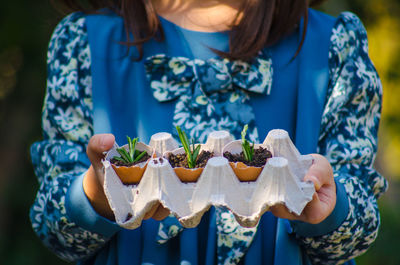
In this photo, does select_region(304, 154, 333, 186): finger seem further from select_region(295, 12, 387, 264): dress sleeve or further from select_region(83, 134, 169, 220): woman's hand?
select_region(83, 134, 169, 220): woman's hand

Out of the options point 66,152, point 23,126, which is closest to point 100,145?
point 66,152

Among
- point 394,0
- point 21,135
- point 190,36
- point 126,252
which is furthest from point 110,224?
point 394,0

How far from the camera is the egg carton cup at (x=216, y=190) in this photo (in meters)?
0.86

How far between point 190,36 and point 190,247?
47cm

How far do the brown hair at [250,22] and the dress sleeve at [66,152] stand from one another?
0.12 metres

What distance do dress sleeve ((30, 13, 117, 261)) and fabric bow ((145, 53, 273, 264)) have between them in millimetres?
166

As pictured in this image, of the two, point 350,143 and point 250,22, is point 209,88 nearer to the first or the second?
point 250,22

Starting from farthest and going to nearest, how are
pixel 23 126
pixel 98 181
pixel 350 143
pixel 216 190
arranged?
1. pixel 23 126
2. pixel 350 143
3. pixel 98 181
4. pixel 216 190

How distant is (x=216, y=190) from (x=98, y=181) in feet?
0.87

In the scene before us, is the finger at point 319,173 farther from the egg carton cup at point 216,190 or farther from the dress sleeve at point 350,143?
the dress sleeve at point 350,143

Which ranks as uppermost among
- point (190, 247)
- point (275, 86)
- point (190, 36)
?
point (190, 36)

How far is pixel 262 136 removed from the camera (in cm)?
121

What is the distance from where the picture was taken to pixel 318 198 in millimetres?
944

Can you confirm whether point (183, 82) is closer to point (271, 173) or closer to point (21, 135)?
point (271, 173)
